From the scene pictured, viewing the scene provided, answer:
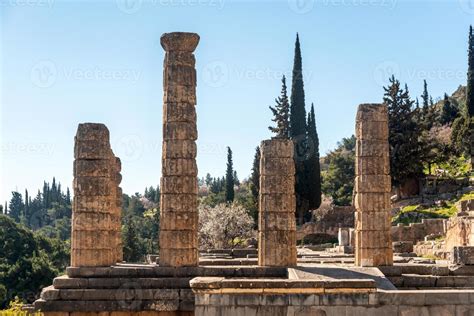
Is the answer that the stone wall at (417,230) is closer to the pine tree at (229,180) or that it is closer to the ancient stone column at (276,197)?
the ancient stone column at (276,197)

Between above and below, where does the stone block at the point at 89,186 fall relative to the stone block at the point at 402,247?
above

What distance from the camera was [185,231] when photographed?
578 inches

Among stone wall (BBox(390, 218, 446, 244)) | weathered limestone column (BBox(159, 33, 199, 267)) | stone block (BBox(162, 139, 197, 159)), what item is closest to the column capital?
weathered limestone column (BBox(159, 33, 199, 267))

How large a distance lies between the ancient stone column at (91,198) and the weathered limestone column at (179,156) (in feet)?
4.92

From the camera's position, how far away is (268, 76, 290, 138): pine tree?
168 ft

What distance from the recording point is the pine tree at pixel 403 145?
44.5 meters

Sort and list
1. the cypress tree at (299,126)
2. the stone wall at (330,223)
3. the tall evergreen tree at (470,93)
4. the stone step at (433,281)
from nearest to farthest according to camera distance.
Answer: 1. the stone step at (433,281)
2. the stone wall at (330,223)
3. the cypress tree at (299,126)
4. the tall evergreen tree at (470,93)

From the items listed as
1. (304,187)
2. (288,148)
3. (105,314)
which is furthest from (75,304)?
(304,187)

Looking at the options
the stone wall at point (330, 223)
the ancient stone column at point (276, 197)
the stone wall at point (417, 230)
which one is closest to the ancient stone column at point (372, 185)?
the ancient stone column at point (276, 197)

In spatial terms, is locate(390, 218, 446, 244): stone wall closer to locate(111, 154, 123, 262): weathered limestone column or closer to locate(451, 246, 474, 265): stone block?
locate(111, 154, 123, 262): weathered limestone column

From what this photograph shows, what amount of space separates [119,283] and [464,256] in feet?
25.2

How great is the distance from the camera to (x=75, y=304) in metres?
13.5

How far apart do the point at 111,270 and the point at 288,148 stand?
4.97m

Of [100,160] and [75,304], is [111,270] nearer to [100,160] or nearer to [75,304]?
[75,304]
